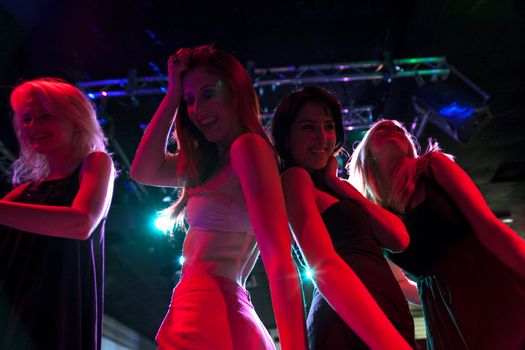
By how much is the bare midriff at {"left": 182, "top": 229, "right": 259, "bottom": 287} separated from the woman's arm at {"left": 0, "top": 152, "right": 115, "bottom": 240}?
15.5 inches

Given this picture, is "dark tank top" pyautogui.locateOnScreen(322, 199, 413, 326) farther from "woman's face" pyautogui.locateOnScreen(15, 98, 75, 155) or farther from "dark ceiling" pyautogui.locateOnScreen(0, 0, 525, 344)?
"dark ceiling" pyautogui.locateOnScreen(0, 0, 525, 344)

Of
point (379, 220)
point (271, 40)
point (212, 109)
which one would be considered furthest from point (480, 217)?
point (271, 40)

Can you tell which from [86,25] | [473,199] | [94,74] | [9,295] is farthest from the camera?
[94,74]

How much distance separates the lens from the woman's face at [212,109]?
1627 millimetres

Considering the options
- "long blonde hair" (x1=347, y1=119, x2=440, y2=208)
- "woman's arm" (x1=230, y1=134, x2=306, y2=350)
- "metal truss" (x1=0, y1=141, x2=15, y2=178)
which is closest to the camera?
"woman's arm" (x1=230, y1=134, x2=306, y2=350)

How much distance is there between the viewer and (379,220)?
1674 mm

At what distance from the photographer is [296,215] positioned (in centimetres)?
143

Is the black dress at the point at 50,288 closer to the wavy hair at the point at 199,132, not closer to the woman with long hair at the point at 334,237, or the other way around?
the wavy hair at the point at 199,132

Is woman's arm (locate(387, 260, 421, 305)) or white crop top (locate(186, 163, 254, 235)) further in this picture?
woman's arm (locate(387, 260, 421, 305))

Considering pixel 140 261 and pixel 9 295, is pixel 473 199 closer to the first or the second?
pixel 9 295

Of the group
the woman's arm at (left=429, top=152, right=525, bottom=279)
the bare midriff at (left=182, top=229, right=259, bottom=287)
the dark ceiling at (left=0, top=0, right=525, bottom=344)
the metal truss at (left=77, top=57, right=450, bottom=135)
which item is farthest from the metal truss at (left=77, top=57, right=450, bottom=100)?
the bare midriff at (left=182, top=229, right=259, bottom=287)

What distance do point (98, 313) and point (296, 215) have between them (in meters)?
0.83

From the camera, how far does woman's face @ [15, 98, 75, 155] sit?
1967mm

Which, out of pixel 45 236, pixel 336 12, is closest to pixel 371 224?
pixel 45 236
